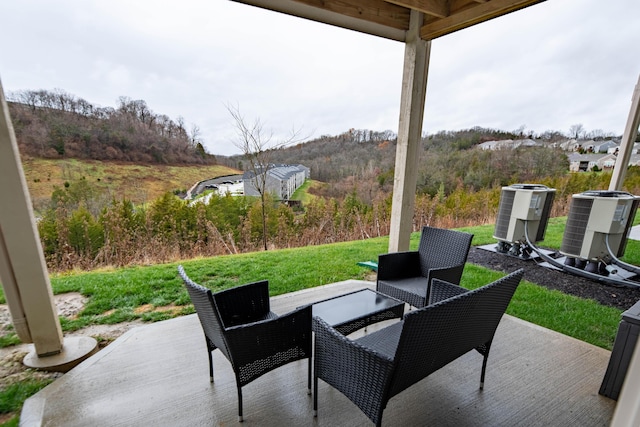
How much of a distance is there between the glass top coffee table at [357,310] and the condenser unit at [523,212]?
10.2 feet

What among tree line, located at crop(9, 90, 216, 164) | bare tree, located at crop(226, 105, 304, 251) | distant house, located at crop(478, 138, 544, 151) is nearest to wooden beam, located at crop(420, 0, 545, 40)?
bare tree, located at crop(226, 105, 304, 251)

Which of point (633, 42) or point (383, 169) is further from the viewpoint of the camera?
point (383, 169)

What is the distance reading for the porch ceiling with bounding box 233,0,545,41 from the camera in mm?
2463

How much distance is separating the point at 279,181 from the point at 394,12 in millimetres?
3284

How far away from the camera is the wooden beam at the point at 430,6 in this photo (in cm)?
248

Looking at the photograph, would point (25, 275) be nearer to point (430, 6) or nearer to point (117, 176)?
point (117, 176)

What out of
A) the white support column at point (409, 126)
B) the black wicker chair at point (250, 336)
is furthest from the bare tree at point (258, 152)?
the black wicker chair at point (250, 336)

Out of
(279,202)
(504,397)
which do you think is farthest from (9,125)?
(279,202)

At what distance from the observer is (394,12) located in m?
2.90

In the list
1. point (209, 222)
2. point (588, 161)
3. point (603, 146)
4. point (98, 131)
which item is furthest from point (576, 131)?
point (98, 131)

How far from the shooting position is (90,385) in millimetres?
1860

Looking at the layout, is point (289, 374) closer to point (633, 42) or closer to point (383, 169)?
point (383, 169)

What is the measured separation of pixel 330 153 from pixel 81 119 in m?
4.50

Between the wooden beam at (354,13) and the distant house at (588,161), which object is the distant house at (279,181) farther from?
the distant house at (588,161)
